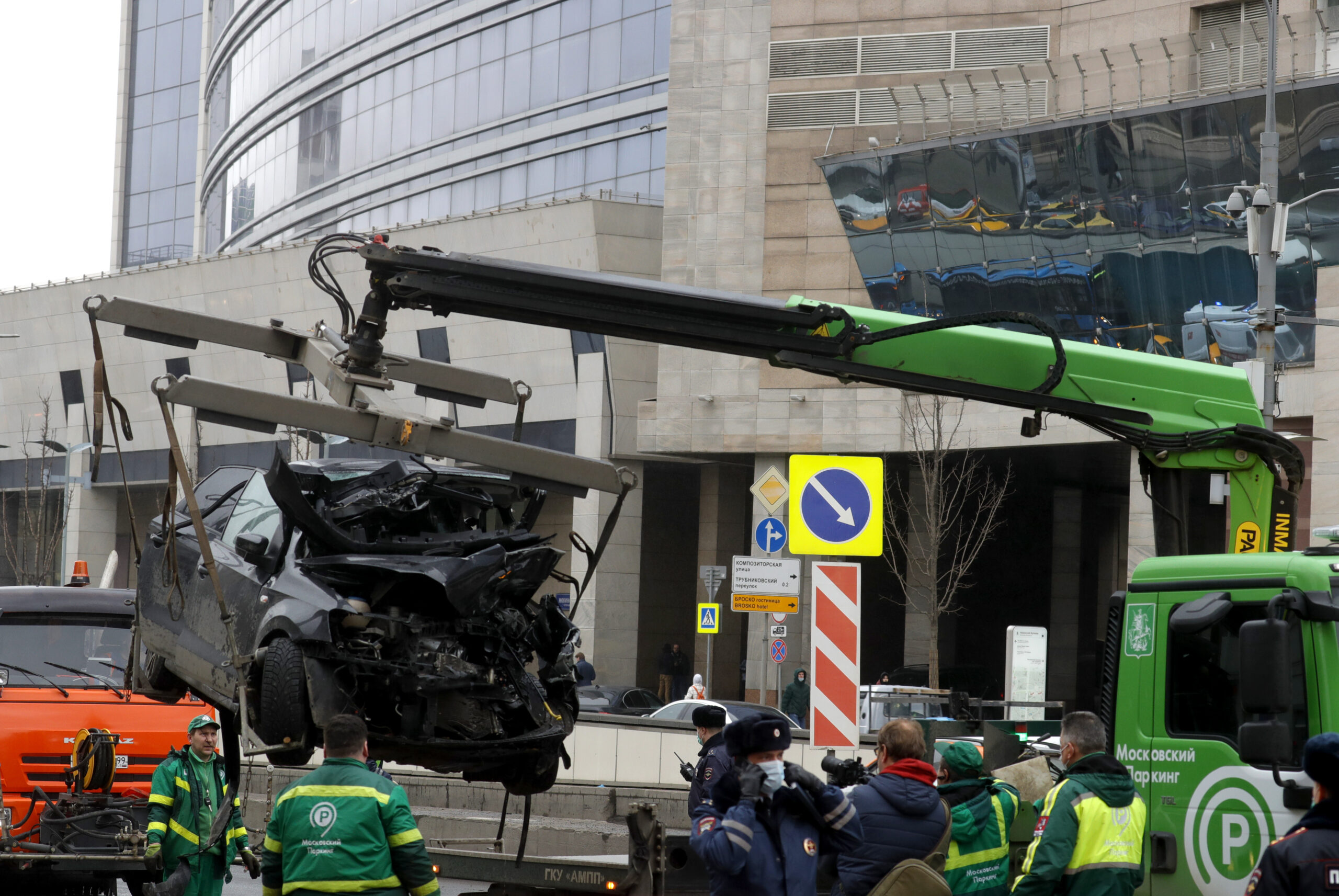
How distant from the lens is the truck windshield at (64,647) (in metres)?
12.2

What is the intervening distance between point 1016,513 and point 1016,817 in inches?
1644

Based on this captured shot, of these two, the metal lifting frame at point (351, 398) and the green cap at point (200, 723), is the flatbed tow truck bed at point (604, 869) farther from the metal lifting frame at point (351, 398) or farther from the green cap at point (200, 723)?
the green cap at point (200, 723)

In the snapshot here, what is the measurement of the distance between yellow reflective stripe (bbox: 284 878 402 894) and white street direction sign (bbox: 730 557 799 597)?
11.5m

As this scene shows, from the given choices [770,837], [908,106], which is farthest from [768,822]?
[908,106]

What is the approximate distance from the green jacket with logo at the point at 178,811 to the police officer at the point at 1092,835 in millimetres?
5171

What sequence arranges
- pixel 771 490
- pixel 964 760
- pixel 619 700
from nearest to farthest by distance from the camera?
pixel 964 760 → pixel 771 490 → pixel 619 700

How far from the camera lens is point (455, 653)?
843 cm

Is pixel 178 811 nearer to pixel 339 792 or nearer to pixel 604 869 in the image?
pixel 604 869

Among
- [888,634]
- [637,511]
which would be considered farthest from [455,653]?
[888,634]

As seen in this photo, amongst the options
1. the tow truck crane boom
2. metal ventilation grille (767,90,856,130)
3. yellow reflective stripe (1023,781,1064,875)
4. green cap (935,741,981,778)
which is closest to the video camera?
green cap (935,741,981,778)

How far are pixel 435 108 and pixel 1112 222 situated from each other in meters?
28.4

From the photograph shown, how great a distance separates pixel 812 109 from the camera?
1650 inches

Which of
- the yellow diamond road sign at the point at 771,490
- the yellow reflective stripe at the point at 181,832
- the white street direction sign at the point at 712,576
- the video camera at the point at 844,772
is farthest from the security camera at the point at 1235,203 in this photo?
the yellow reflective stripe at the point at 181,832

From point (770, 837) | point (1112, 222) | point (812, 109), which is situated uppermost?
point (812, 109)
